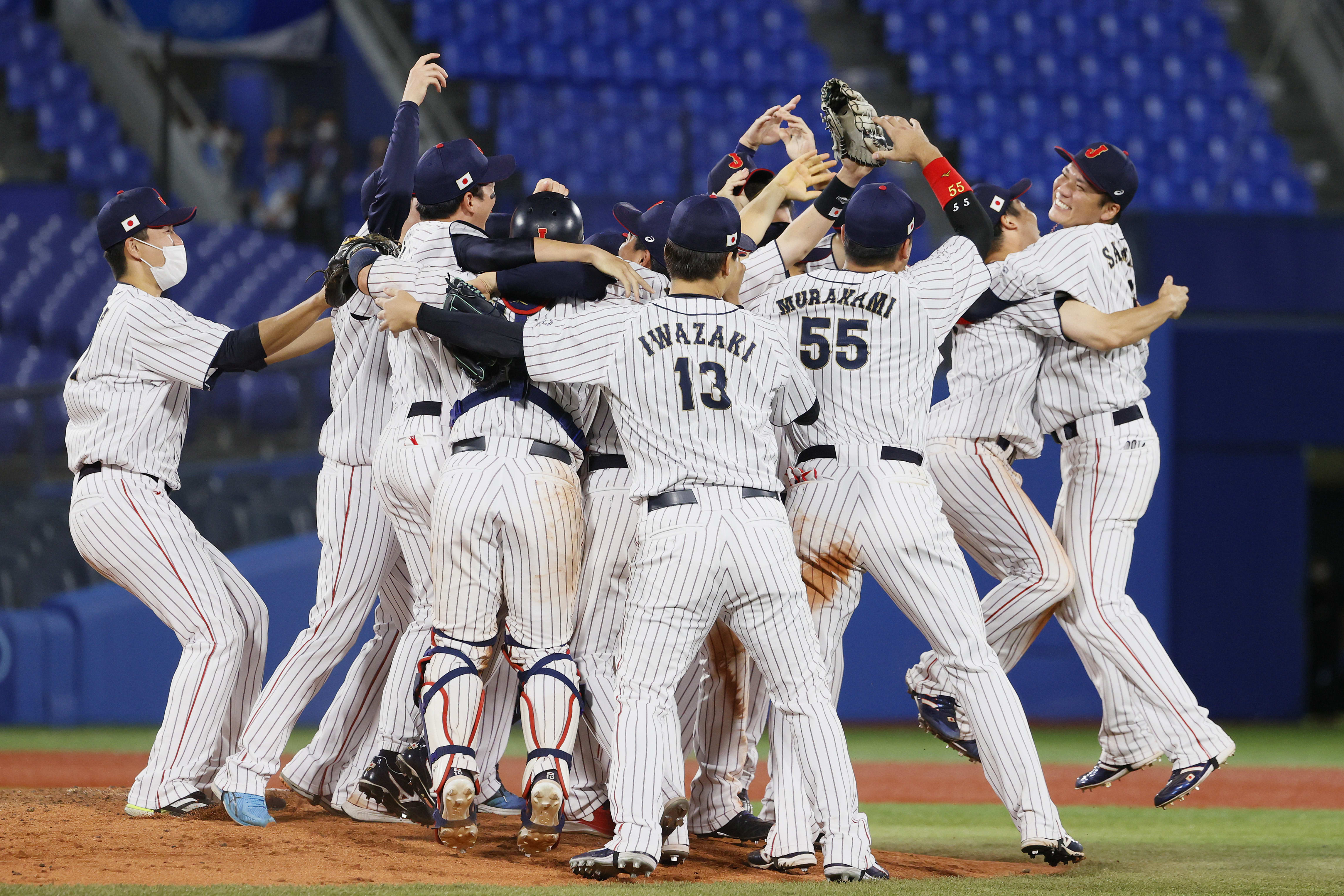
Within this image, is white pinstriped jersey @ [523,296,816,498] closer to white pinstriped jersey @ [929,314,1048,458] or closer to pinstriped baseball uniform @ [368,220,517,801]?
pinstriped baseball uniform @ [368,220,517,801]

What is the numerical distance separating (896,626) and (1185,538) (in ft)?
7.11

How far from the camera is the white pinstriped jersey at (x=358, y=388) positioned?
549cm

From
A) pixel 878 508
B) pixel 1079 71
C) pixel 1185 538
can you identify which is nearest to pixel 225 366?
pixel 878 508

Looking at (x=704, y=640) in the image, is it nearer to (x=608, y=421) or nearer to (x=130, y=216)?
(x=608, y=421)

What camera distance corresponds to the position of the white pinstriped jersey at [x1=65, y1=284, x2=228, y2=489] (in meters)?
5.30

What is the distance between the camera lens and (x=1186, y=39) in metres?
15.7

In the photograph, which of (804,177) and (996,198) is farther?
(996,198)

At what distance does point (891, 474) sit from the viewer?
4.80 m

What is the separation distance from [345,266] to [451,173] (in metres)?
0.47

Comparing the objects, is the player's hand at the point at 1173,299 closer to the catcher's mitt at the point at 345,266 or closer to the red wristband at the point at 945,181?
the red wristband at the point at 945,181

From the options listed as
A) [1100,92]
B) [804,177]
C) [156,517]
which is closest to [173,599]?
[156,517]

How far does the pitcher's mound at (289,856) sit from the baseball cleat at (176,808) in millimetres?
44

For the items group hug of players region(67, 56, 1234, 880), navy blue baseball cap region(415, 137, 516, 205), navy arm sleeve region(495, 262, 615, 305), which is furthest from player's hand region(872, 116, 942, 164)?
navy blue baseball cap region(415, 137, 516, 205)

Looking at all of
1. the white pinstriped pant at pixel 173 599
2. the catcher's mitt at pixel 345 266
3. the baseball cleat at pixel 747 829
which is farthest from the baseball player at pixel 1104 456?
the white pinstriped pant at pixel 173 599
